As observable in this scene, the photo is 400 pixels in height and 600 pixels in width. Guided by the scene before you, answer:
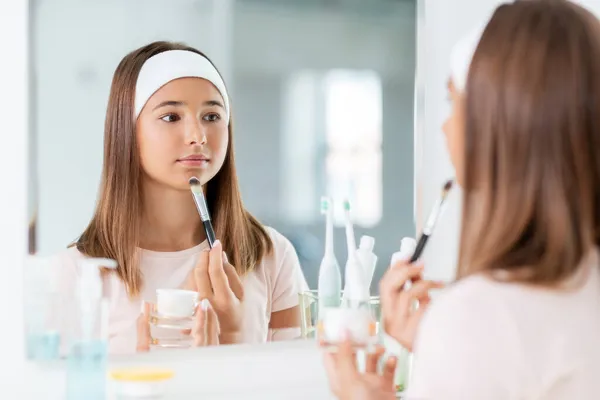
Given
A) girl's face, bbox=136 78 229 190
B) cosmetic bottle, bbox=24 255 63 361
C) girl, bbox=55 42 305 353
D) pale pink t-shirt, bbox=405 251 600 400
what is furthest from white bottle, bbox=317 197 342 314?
pale pink t-shirt, bbox=405 251 600 400

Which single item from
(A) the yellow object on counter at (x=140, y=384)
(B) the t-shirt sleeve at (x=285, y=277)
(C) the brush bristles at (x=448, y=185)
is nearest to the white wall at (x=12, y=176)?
(A) the yellow object on counter at (x=140, y=384)

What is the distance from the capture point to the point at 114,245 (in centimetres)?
109

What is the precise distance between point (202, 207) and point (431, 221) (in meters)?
0.39

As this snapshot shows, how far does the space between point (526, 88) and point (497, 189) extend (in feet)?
0.34

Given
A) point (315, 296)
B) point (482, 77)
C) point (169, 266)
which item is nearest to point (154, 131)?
point (169, 266)

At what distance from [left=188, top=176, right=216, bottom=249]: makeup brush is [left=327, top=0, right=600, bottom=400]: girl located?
47cm

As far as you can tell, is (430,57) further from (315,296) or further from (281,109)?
(315,296)

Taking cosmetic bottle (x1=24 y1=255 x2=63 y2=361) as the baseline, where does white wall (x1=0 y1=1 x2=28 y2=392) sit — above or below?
above

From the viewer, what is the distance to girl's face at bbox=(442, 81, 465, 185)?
815 millimetres

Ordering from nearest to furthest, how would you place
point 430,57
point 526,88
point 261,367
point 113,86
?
point 526,88, point 113,86, point 261,367, point 430,57

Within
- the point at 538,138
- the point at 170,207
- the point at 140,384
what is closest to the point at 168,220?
the point at 170,207

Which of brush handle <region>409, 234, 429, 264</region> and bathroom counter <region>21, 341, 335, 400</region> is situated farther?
brush handle <region>409, 234, 429, 264</region>

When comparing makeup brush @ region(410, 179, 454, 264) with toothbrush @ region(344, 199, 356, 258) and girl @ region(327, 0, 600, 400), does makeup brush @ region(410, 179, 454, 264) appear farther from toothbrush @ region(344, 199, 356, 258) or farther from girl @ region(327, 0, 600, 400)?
girl @ region(327, 0, 600, 400)

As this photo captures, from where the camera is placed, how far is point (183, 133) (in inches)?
44.0
